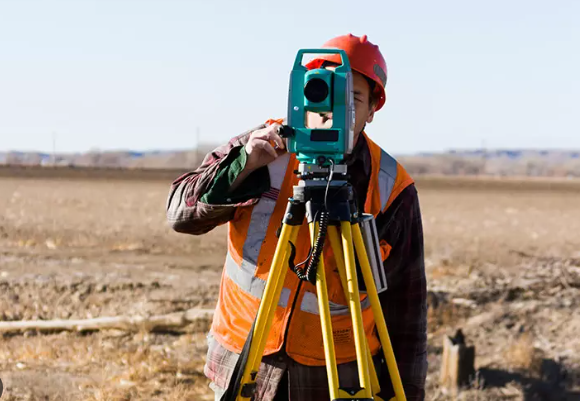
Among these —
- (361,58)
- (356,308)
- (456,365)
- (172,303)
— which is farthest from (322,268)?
(172,303)

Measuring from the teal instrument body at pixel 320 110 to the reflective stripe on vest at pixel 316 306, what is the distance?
488 millimetres

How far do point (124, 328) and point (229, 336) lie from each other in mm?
4086

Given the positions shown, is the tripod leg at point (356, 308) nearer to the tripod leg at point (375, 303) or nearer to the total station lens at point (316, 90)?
the tripod leg at point (375, 303)

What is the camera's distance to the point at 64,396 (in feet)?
15.3

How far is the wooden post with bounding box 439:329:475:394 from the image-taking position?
5.67 metres

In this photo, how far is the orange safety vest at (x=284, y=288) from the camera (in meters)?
2.23

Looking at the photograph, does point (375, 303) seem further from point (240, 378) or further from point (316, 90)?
point (316, 90)

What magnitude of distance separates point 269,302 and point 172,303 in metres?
5.66

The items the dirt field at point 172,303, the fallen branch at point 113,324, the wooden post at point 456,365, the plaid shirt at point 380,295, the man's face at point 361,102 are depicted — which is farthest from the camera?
the fallen branch at point 113,324

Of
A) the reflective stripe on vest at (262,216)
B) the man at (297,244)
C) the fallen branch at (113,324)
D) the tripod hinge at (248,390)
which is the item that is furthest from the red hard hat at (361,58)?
the fallen branch at (113,324)

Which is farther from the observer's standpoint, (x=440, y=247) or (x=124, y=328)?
(x=440, y=247)

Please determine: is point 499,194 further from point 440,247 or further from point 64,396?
point 64,396

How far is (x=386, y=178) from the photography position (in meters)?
2.33


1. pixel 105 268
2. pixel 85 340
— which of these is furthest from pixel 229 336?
pixel 105 268
